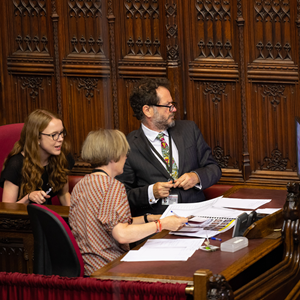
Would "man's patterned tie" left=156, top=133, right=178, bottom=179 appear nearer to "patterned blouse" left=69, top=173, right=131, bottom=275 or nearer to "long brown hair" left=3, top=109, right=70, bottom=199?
"long brown hair" left=3, top=109, right=70, bottom=199

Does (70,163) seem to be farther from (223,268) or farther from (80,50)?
(223,268)

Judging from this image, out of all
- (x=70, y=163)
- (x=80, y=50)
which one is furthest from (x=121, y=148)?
(x=80, y=50)

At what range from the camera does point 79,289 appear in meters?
2.13

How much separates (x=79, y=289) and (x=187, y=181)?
3.94 feet

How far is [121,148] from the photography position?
2.40 metres

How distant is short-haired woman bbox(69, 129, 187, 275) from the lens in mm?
2307

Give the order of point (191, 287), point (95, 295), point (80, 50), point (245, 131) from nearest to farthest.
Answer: point (191, 287), point (95, 295), point (245, 131), point (80, 50)

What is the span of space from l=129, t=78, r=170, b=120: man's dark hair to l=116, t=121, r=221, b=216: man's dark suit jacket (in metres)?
0.16

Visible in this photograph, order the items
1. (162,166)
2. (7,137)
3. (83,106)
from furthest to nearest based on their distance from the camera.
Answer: (83,106) → (7,137) → (162,166)

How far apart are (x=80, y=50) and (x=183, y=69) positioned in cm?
78

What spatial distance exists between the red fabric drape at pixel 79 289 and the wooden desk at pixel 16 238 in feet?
1.99

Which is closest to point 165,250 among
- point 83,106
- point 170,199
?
point 170,199

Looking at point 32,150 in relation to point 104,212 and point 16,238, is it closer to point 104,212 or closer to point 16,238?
point 16,238

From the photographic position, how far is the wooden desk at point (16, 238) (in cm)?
285
